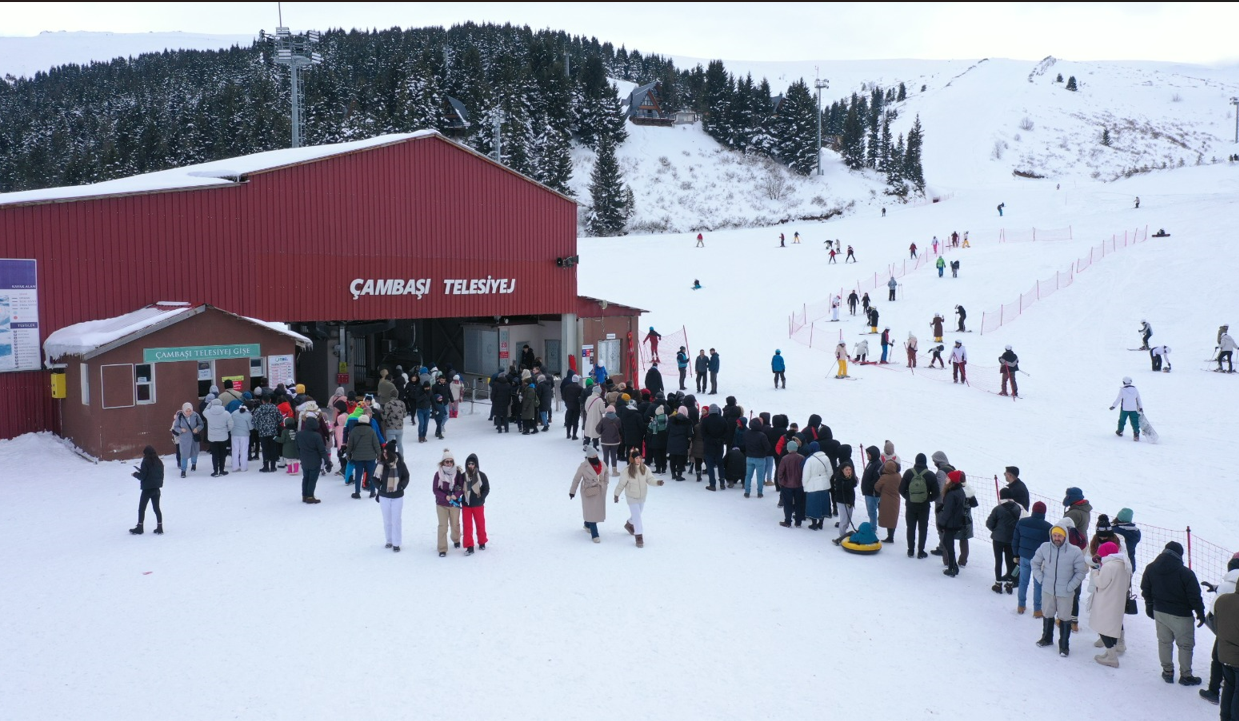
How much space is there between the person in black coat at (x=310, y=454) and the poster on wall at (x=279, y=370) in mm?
4926

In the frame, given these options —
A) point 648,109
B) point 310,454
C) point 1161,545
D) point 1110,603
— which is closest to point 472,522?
point 310,454

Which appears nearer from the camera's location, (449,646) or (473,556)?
(449,646)

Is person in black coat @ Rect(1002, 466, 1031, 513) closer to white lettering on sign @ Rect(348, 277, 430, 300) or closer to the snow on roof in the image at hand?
white lettering on sign @ Rect(348, 277, 430, 300)

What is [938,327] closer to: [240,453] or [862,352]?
[862,352]

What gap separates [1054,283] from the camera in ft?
117

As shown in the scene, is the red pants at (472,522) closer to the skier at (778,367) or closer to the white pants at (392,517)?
the white pants at (392,517)

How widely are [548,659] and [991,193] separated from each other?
228ft

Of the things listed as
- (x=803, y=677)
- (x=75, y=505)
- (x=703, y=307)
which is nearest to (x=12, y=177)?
(x=703, y=307)

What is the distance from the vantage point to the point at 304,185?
19.5 meters

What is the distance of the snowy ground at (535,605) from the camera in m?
7.04

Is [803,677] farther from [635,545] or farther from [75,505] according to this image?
[75,505]

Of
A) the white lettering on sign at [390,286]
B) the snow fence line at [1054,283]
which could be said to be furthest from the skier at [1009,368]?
the white lettering on sign at [390,286]

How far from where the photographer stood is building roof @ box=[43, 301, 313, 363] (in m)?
14.5

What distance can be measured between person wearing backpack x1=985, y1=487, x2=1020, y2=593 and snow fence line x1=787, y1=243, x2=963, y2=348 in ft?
69.3
